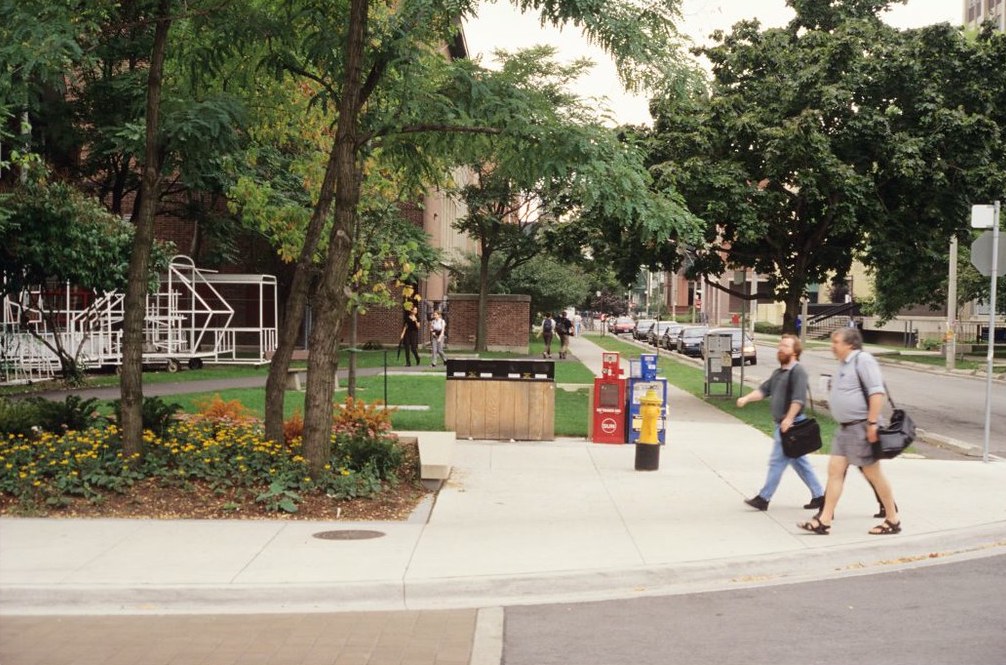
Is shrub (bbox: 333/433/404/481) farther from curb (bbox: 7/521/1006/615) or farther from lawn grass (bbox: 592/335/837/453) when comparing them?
lawn grass (bbox: 592/335/837/453)

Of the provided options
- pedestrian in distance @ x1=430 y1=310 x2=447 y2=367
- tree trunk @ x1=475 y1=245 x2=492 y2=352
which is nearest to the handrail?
tree trunk @ x1=475 y1=245 x2=492 y2=352

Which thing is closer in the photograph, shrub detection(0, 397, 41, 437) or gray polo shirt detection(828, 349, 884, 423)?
gray polo shirt detection(828, 349, 884, 423)

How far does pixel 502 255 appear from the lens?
4822 centimetres

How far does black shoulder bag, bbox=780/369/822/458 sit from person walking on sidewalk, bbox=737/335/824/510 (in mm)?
55

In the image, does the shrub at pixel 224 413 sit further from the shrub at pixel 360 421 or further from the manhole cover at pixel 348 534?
the manhole cover at pixel 348 534

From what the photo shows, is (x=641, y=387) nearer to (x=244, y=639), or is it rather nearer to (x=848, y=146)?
(x=848, y=146)

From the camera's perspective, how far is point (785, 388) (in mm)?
9938

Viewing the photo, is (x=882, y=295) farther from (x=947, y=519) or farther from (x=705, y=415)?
(x=947, y=519)

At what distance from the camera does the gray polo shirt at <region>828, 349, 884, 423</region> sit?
885 cm

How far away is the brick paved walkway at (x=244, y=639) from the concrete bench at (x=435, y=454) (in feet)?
13.6

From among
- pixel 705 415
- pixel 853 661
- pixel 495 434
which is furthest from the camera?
pixel 705 415

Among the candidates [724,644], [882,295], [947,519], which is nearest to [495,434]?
[947,519]

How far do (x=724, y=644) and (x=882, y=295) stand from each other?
51236 mm

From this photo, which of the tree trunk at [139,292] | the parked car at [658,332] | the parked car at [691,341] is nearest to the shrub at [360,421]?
the tree trunk at [139,292]
